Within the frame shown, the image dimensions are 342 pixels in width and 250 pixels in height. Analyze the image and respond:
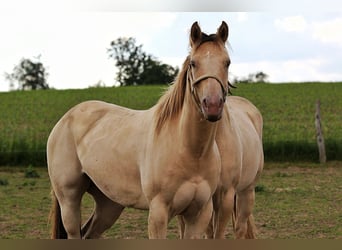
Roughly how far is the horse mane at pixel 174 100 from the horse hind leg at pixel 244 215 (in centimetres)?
221

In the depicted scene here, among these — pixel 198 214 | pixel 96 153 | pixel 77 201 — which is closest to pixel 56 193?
pixel 77 201

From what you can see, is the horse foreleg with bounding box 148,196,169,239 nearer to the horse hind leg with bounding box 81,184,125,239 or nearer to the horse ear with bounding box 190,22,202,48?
the horse ear with bounding box 190,22,202,48

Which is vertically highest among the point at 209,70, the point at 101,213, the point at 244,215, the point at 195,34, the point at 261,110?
the point at 261,110

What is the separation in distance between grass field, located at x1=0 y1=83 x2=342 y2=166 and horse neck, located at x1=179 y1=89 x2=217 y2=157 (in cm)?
1200

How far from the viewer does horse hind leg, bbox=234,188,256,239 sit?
553 centimetres

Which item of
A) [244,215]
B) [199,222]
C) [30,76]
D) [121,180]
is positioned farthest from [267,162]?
[30,76]

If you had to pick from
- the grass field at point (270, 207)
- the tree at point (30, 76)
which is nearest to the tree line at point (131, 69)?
the tree at point (30, 76)

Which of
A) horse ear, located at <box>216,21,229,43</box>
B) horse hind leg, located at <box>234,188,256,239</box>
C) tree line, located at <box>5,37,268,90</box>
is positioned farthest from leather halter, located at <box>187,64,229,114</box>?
tree line, located at <box>5,37,268,90</box>

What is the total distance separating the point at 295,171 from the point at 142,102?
1264cm

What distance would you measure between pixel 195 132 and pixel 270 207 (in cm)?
606

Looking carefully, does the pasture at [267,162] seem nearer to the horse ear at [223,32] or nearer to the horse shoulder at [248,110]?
the horse shoulder at [248,110]

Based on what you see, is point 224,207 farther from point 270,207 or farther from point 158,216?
point 270,207

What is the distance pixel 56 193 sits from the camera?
4797mm

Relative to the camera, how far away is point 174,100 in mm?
3588
